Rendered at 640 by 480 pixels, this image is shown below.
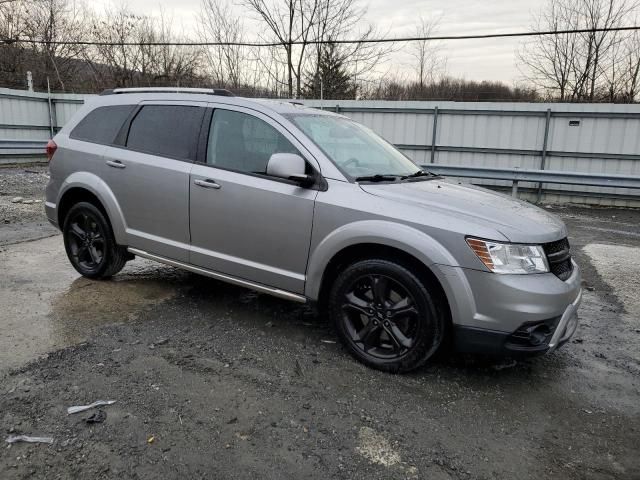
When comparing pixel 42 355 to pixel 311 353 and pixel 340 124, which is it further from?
pixel 340 124

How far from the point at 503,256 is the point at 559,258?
0.54 metres

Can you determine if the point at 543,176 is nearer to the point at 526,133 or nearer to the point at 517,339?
the point at 526,133

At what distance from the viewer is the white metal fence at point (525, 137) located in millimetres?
11555

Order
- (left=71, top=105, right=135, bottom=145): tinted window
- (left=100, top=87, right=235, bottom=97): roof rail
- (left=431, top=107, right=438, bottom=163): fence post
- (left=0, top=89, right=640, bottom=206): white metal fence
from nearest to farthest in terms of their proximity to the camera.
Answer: (left=100, top=87, right=235, bottom=97): roof rail → (left=71, top=105, right=135, bottom=145): tinted window → (left=0, top=89, right=640, bottom=206): white metal fence → (left=431, top=107, right=438, bottom=163): fence post

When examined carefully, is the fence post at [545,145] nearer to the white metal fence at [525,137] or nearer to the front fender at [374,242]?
the white metal fence at [525,137]

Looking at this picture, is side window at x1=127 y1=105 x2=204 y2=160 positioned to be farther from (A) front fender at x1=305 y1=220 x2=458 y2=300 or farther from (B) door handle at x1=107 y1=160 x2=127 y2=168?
(A) front fender at x1=305 y1=220 x2=458 y2=300

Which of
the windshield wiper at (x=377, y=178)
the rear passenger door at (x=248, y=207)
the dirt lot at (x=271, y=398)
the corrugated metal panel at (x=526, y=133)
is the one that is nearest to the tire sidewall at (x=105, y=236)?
the dirt lot at (x=271, y=398)

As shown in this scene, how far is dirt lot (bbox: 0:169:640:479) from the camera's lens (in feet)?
8.07

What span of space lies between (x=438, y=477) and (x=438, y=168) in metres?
9.90

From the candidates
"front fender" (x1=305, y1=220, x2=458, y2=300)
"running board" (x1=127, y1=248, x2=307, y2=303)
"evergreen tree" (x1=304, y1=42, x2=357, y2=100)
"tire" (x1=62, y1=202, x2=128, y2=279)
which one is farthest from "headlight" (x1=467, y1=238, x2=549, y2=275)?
"evergreen tree" (x1=304, y1=42, x2=357, y2=100)

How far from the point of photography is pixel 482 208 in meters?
3.30

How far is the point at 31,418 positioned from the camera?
2705 mm

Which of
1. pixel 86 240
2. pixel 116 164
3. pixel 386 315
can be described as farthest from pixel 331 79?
pixel 386 315

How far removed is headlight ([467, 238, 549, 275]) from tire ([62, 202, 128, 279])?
3336 mm
